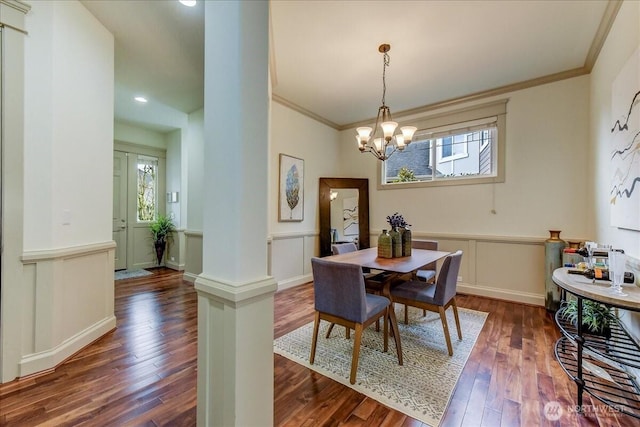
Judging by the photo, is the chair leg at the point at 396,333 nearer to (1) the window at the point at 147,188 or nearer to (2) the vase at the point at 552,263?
(2) the vase at the point at 552,263

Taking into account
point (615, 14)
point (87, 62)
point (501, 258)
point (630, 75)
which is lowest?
point (501, 258)

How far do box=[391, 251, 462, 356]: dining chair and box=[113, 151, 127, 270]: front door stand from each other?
5386mm

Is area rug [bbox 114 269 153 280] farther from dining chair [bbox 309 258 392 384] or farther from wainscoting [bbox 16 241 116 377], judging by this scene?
dining chair [bbox 309 258 392 384]

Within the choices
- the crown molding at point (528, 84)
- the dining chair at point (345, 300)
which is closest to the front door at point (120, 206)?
the crown molding at point (528, 84)

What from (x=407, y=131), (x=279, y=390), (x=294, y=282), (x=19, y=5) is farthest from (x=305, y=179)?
(x=19, y=5)

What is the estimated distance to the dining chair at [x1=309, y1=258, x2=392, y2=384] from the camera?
1.91 meters

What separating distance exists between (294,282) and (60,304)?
277 cm

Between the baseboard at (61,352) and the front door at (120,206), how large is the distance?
3276 millimetres

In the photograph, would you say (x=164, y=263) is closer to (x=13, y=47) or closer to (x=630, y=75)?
(x=13, y=47)

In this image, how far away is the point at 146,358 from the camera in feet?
Answer: 7.13

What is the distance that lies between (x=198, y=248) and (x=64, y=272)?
228 cm

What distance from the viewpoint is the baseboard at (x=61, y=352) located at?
1901 millimetres

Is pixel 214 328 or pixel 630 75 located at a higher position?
pixel 630 75

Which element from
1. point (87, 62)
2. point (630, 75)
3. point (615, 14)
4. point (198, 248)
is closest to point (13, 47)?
point (87, 62)
